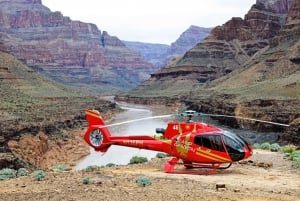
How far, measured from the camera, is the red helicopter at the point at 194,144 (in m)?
14.8

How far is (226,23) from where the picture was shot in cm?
13750

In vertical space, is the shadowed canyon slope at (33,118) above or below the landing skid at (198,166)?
below

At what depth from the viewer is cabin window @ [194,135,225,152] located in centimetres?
1483

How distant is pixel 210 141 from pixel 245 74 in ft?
258

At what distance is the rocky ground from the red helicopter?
1.44 ft

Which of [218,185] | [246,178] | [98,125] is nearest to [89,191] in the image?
[218,185]

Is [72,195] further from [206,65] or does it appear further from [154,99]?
[206,65]

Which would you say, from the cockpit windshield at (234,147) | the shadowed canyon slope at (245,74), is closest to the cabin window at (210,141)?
the cockpit windshield at (234,147)

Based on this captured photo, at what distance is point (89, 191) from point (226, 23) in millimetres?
129813

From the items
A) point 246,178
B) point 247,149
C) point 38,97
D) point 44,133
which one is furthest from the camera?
point 38,97

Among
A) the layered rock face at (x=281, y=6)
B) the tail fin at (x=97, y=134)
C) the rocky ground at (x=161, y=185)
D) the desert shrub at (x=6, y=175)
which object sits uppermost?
the layered rock face at (x=281, y=6)

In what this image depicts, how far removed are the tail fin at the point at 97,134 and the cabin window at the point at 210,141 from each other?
10.8 feet

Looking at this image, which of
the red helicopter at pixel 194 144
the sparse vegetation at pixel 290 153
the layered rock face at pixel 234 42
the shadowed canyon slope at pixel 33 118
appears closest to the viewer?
the red helicopter at pixel 194 144

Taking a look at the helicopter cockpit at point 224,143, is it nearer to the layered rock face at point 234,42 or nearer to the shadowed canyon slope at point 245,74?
the shadowed canyon slope at point 245,74
